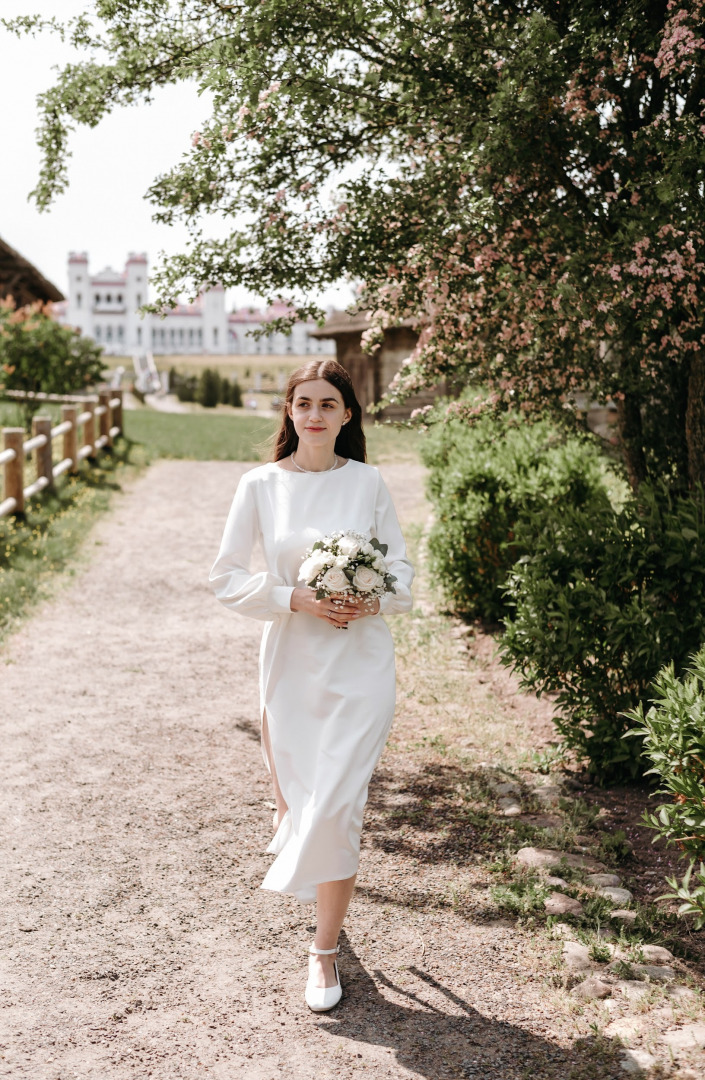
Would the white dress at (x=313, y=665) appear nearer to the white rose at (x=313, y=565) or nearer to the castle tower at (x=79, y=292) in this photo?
the white rose at (x=313, y=565)

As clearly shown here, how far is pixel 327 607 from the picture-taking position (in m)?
3.62

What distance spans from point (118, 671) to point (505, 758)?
10.7 ft

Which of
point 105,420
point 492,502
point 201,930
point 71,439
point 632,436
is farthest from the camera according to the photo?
point 105,420

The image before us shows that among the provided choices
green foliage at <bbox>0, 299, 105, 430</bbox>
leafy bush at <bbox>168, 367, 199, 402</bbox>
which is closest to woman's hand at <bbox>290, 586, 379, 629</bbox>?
green foliage at <bbox>0, 299, 105, 430</bbox>

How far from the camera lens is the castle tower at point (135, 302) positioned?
379 feet

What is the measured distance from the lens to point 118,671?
7.87 m

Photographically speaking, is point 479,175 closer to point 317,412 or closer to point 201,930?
point 317,412

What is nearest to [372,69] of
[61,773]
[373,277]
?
[373,277]

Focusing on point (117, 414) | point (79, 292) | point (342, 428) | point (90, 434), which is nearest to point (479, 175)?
point (342, 428)

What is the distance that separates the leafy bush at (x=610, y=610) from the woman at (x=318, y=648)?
1849mm

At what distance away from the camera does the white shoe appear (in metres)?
3.54

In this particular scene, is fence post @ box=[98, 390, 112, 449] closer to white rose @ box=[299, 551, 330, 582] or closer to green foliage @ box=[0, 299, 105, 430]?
green foliage @ box=[0, 299, 105, 430]

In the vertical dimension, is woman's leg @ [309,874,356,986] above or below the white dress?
below

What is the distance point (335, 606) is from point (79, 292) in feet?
401
